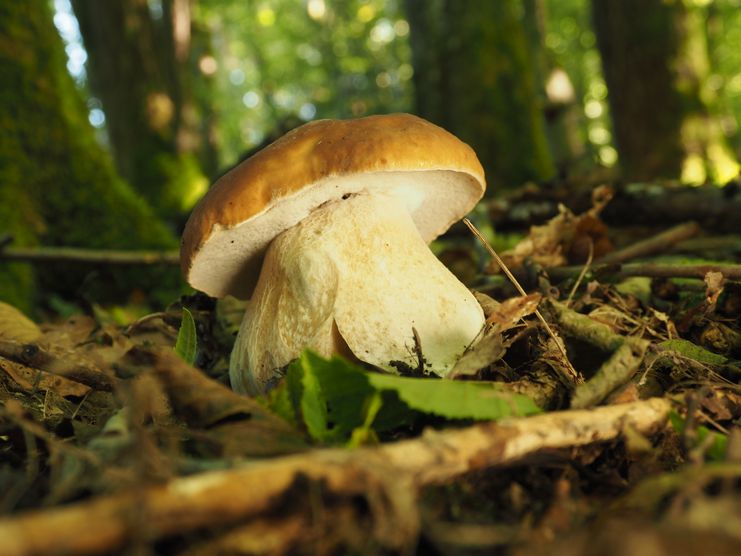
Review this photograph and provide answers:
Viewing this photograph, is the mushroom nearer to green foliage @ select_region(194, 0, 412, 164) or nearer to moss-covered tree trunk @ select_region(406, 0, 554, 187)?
moss-covered tree trunk @ select_region(406, 0, 554, 187)

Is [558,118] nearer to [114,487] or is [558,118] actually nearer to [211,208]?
[211,208]

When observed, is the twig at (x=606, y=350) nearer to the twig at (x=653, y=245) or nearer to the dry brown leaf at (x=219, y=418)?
the dry brown leaf at (x=219, y=418)

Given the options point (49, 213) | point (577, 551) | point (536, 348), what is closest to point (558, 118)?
point (49, 213)

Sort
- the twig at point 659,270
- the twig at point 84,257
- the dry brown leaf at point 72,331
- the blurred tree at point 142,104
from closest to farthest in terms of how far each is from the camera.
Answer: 1. the twig at point 659,270
2. the dry brown leaf at point 72,331
3. the twig at point 84,257
4. the blurred tree at point 142,104

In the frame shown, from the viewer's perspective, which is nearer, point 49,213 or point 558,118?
point 49,213

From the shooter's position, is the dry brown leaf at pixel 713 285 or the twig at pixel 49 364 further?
the dry brown leaf at pixel 713 285

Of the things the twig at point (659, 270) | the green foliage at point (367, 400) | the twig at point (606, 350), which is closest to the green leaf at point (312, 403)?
the green foliage at point (367, 400)

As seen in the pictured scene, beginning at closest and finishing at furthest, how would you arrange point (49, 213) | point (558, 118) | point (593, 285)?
point (593, 285)
point (49, 213)
point (558, 118)
